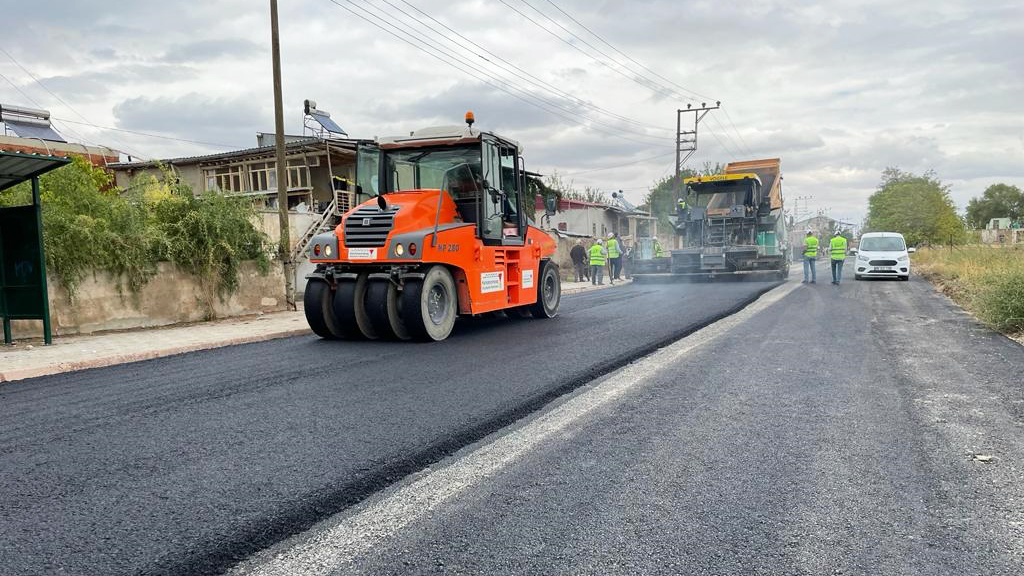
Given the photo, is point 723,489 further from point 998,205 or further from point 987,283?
point 998,205

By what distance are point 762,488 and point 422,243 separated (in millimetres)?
5708

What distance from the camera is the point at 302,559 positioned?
2.62 metres

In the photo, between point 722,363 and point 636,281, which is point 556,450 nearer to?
point 722,363

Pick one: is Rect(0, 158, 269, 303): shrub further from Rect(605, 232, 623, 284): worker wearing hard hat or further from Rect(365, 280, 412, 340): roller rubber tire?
Rect(605, 232, 623, 284): worker wearing hard hat

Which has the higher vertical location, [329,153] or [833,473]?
[329,153]

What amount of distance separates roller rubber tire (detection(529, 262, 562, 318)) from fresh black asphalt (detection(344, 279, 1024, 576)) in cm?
531

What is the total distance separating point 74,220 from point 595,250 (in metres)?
15.5

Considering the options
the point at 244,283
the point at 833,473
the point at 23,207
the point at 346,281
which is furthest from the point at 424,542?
the point at 244,283

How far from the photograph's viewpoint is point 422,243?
27.3 ft

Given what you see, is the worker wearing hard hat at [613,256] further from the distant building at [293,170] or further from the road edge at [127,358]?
the road edge at [127,358]

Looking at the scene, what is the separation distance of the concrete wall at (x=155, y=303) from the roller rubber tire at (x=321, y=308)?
3.56m

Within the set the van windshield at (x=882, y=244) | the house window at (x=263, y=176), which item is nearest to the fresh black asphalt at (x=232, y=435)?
the van windshield at (x=882, y=244)

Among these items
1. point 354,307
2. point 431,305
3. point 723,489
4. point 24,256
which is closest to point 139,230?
point 24,256

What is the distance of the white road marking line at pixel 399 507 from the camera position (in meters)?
2.60
